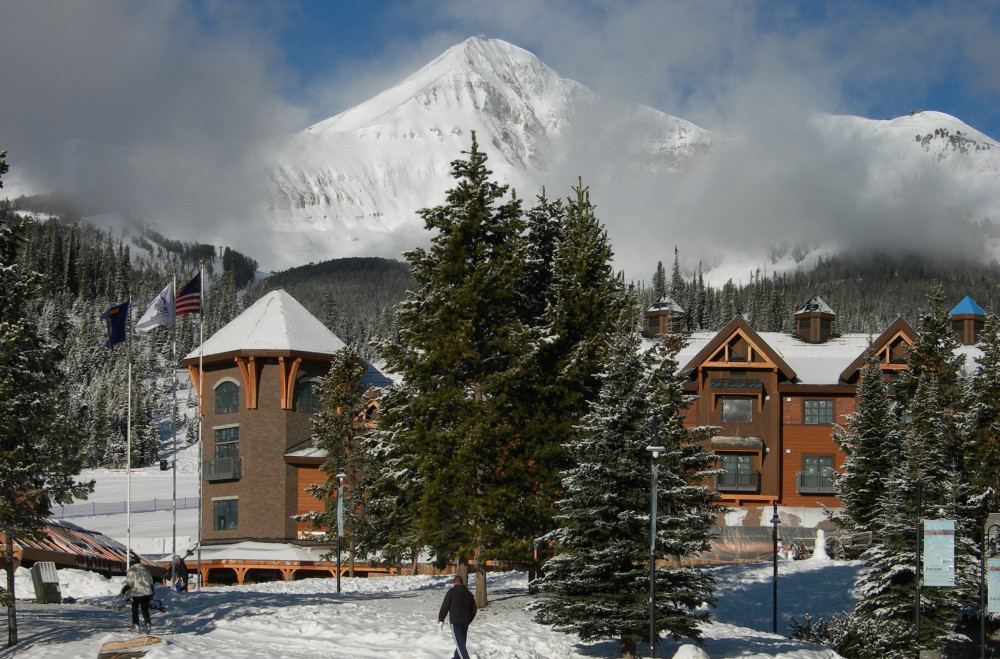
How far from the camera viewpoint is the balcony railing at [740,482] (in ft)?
178

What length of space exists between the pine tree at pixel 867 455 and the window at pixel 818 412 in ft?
43.2

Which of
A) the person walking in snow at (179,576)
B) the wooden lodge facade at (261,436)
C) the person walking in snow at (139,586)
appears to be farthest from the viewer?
the wooden lodge facade at (261,436)

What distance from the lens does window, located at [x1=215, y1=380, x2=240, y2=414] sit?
55.0 metres

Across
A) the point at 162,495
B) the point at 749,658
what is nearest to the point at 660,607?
the point at 749,658

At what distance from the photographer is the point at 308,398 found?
55000 mm

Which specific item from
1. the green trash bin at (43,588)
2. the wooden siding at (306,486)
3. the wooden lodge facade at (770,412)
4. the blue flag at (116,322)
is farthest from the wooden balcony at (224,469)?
the wooden lodge facade at (770,412)

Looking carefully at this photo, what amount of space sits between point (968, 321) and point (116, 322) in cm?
4907

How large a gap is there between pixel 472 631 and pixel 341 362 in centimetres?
2355

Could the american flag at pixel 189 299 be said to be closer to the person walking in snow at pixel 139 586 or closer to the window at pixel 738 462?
the person walking in snow at pixel 139 586

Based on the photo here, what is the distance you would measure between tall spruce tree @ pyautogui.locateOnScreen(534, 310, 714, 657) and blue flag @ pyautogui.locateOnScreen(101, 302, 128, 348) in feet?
60.9

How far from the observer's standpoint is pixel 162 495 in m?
85.8

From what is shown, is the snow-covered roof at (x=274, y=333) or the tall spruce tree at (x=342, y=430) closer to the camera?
the tall spruce tree at (x=342, y=430)

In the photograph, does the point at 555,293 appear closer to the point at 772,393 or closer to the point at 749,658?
the point at 749,658

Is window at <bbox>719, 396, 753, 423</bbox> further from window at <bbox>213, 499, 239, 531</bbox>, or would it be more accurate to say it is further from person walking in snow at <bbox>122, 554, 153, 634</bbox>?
person walking in snow at <bbox>122, 554, 153, 634</bbox>
